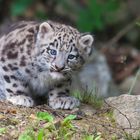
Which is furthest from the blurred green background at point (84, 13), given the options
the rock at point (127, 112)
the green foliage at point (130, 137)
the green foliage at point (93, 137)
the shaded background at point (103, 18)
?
the green foliage at point (93, 137)

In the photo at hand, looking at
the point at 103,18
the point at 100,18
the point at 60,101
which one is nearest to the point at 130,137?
the point at 60,101

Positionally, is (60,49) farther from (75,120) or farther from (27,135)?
(27,135)

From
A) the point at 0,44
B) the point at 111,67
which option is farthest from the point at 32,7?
the point at 0,44

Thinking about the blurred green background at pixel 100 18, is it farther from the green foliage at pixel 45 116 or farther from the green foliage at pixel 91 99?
the green foliage at pixel 45 116

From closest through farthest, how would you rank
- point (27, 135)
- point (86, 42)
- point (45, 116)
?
point (27, 135) < point (45, 116) < point (86, 42)

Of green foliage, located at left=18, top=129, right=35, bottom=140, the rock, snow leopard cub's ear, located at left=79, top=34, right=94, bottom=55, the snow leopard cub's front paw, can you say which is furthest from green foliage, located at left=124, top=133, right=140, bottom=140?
snow leopard cub's ear, located at left=79, top=34, right=94, bottom=55
